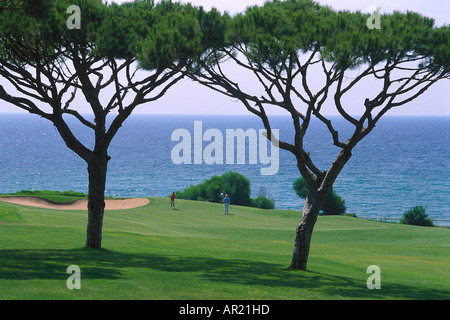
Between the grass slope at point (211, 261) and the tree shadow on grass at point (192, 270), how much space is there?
25mm

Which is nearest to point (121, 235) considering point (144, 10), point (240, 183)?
point (144, 10)

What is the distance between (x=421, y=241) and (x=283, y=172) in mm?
95916

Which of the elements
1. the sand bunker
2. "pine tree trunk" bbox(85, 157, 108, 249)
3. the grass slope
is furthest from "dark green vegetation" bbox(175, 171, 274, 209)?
"pine tree trunk" bbox(85, 157, 108, 249)

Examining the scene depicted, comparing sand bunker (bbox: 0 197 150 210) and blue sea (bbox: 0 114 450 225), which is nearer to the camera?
sand bunker (bbox: 0 197 150 210)

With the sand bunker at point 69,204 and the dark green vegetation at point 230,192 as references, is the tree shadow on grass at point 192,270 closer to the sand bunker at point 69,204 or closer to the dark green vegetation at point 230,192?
the sand bunker at point 69,204

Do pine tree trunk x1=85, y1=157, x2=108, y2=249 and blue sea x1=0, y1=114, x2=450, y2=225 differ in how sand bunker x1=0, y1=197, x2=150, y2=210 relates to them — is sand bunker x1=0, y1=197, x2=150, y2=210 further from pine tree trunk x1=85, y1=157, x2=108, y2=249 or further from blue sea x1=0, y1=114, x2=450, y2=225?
blue sea x1=0, y1=114, x2=450, y2=225

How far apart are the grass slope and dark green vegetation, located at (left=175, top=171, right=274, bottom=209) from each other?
2180 cm

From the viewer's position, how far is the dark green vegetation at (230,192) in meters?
57.9

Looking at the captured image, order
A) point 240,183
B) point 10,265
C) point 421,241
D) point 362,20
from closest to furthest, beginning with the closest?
point 10,265 < point 362,20 < point 421,241 < point 240,183

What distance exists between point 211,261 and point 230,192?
131ft

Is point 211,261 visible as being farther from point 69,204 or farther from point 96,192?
point 69,204

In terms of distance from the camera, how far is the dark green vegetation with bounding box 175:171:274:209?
190 ft
